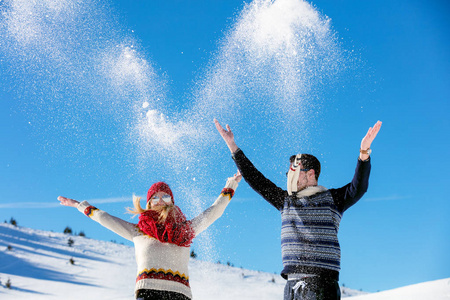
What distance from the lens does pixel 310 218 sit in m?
4.06

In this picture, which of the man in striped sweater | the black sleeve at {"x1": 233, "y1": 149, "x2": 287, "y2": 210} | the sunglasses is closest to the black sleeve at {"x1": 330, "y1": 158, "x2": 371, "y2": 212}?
the man in striped sweater

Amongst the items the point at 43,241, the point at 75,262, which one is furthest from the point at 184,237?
the point at 43,241

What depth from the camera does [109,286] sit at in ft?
51.1

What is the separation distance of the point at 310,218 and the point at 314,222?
0.17 ft

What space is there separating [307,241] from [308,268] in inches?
9.2

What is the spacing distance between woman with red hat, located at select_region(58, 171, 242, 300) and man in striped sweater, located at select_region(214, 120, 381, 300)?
753 mm

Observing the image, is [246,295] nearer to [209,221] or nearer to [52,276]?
[52,276]

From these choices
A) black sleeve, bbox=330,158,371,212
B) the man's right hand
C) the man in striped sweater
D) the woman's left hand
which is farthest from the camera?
the woman's left hand

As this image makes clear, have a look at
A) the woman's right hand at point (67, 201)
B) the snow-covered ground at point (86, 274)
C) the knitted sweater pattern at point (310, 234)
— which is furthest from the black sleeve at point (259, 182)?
the snow-covered ground at point (86, 274)

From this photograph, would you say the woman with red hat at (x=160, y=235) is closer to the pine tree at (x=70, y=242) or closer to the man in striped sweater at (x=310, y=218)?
the man in striped sweater at (x=310, y=218)

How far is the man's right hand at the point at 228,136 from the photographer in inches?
192

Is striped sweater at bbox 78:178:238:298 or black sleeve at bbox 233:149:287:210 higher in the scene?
black sleeve at bbox 233:149:287:210

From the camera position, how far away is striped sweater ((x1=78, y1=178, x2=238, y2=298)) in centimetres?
412

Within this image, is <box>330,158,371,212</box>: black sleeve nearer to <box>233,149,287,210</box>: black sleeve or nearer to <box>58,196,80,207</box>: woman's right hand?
<box>233,149,287,210</box>: black sleeve
